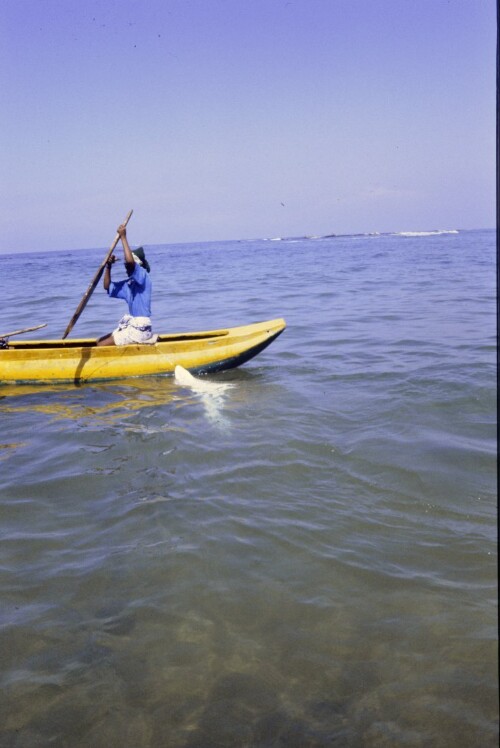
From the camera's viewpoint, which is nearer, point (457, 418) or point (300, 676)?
point (300, 676)

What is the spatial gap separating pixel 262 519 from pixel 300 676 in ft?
5.11

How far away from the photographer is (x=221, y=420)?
670cm

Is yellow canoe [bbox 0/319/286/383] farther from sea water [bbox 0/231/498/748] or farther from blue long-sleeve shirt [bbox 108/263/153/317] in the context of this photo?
blue long-sleeve shirt [bbox 108/263/153/317]

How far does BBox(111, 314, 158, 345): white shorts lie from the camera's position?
26.9ft

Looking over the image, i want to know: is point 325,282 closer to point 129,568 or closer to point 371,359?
point 371,359

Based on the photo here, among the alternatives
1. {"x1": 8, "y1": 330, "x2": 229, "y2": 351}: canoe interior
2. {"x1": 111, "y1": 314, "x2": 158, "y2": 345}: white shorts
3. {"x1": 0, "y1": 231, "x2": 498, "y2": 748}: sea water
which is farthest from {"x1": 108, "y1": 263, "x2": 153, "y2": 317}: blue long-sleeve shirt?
{"x1": 0, "y1": 231, "x2": 498, "y2": 748}: sea water

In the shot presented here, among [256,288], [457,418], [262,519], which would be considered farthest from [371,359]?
[256,288]

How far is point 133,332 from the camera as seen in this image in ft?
27.0

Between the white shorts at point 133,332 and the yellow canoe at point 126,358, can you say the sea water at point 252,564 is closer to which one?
the yellow canoe at point 126,358

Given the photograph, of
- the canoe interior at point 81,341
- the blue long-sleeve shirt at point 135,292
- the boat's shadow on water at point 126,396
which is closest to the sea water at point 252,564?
the boat's shadow on water at point 126,396

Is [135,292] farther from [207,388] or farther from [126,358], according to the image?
[207,388]

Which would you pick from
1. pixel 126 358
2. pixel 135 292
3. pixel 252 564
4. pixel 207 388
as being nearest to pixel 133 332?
pixel 126 358

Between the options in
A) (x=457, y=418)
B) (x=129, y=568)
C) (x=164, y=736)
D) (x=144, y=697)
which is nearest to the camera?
(x=164, y=736)

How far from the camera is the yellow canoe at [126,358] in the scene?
818cm
